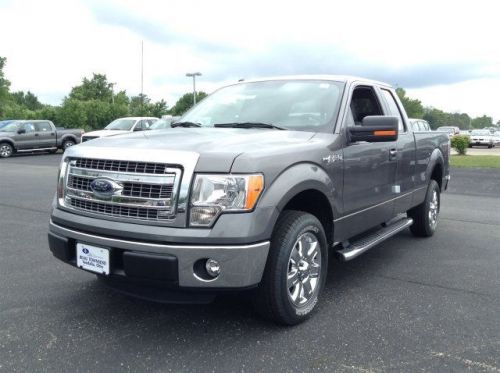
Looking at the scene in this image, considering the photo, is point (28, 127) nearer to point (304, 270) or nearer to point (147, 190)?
point (147, 190)

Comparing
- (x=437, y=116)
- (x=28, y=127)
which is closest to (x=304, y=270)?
(x=28, y=127)

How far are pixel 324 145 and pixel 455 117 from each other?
6362 inches

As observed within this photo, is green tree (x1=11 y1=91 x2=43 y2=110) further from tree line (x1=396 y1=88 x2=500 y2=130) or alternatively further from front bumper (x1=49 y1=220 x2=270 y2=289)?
front bumper (x1=49 y1=220 x2=270 y2=289)

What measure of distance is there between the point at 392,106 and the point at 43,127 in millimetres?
21299

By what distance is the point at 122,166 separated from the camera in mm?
3102

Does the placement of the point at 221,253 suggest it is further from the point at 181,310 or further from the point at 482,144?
the point at 482,144

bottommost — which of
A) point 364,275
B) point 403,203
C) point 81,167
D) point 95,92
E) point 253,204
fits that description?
point 364,275

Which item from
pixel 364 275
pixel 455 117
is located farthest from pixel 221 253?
pixel 455 117

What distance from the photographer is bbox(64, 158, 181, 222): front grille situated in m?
2.95

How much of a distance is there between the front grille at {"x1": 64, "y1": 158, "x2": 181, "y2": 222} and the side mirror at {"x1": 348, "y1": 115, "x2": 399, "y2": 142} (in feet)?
5.46

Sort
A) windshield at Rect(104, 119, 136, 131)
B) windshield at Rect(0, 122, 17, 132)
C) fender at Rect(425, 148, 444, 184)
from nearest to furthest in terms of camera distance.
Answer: fender at Rect(425, 148, 444, 184), windshield at Rect(104, 119, 136, 131), windshield at Rect(0, 122, 17, 132)

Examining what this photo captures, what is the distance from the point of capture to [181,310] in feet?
12.2

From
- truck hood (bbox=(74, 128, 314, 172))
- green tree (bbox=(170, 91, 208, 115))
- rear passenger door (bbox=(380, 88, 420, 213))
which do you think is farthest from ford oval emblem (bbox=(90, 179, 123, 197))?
green tree (bbox=(170, 91, 208, 115))

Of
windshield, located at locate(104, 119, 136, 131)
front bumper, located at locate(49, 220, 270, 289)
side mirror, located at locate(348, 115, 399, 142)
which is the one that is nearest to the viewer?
front bumper, located at locate(49, 220, 270, 289)
